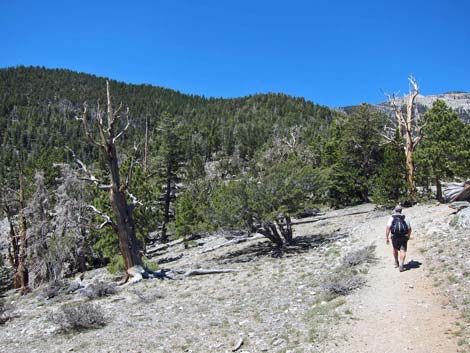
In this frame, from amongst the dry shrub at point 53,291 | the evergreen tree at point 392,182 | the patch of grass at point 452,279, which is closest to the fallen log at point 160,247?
the dry shrub at point 53,291

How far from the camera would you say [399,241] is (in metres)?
10.5

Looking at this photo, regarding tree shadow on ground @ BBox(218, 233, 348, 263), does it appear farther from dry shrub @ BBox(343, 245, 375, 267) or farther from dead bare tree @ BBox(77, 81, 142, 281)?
dead bare tree @ BBox(77, 81, 142, 281)

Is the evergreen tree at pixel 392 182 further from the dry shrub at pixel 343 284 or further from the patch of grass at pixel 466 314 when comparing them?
the patch of grass at pixel 466 314

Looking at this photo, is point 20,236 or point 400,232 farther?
point 20,236

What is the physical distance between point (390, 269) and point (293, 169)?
7516mm

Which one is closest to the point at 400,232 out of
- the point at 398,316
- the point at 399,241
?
the point at 399,241

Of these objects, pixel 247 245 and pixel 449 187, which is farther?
pixel 247 245

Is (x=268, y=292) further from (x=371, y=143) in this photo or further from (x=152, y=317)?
(x=371, y=143)

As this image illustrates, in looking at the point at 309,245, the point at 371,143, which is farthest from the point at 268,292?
the point at 371,143

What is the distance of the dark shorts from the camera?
1044 centimetres

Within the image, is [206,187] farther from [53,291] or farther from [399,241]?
[399,241]

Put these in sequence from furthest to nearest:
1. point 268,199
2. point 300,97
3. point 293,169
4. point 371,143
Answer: point 300,97, point 371,143, point 293,169, point 268,199

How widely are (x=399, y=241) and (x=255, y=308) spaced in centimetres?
419

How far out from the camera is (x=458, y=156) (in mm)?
21156
